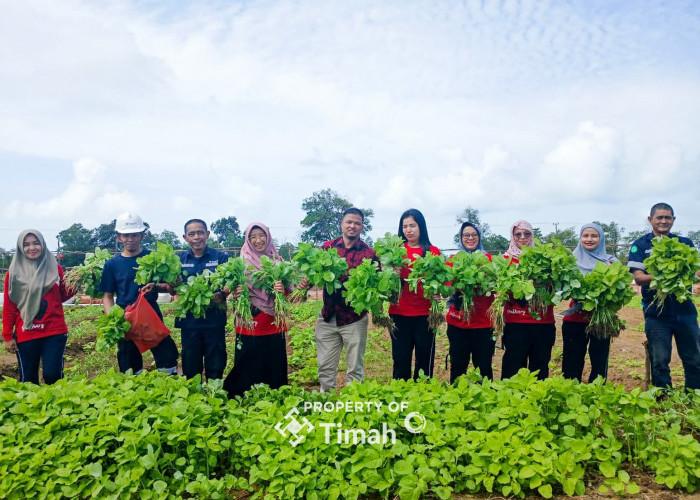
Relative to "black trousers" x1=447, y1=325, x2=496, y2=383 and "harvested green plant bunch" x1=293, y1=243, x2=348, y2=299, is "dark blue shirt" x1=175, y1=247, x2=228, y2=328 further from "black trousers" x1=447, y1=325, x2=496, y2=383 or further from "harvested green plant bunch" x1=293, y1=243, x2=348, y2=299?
"black trousers" x1=447, y1=325, x2=496, y2=383

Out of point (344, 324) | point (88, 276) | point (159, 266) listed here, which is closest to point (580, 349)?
point (344, 324)

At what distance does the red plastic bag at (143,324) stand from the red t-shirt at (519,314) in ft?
10.5

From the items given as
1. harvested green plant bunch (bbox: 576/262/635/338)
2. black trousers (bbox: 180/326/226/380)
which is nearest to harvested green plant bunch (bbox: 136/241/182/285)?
black trousers (bbox: 180/326/226/380)

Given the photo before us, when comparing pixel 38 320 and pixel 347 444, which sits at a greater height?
pixel 38 320

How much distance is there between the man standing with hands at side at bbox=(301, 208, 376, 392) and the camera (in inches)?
186

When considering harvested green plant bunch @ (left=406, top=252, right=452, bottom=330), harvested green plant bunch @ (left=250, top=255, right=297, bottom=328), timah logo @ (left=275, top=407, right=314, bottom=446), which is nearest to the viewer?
timah logo @ (left=275, top=407, right=314, bottom=446)

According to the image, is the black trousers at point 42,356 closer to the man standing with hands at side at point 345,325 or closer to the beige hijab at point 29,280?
the beige hijab at point 29,280

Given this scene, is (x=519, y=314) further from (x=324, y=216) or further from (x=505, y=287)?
(x=324, y=216)

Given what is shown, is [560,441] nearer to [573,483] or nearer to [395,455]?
[573,483]

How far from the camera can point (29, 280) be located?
4766 mm

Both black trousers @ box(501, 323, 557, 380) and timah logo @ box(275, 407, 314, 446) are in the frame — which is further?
black trousers @ box(501, 323, 557, 380)

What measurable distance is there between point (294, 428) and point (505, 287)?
2.31 meters

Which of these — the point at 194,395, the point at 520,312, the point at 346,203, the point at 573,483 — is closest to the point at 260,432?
the point at 194,395

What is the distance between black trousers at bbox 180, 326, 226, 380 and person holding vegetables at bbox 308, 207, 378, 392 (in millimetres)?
952
